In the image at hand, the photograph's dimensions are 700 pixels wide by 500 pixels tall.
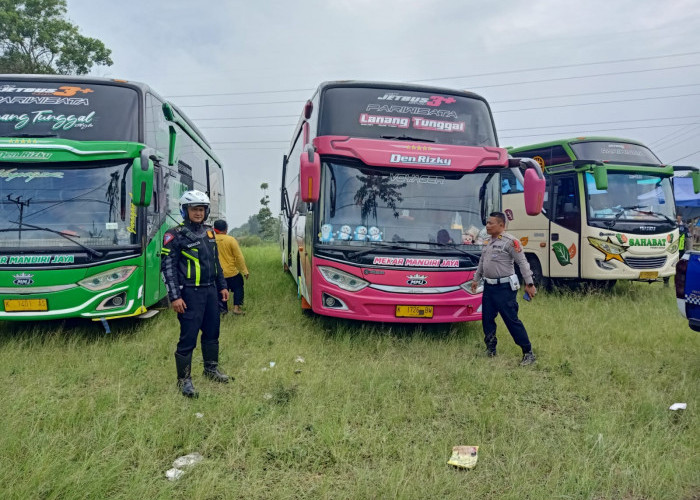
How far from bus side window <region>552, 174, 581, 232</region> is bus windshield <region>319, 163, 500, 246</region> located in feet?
13.3

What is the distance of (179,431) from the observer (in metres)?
3.68

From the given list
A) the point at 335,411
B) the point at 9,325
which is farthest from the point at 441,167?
the point at 9,325

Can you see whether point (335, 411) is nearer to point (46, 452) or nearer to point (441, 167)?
point (46, 452)

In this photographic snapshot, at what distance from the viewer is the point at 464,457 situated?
11.3 feet

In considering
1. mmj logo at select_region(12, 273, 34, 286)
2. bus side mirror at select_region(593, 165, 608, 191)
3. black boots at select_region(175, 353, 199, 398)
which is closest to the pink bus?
black boots at select_region(175, 353, 199, 398)

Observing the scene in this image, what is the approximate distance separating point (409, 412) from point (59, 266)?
171 inches

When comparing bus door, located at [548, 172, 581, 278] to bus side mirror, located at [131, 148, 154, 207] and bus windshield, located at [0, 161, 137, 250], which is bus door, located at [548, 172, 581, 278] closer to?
bus side mirror, located at [131, 148, 154, 207]

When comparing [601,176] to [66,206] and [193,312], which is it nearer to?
[193,312]

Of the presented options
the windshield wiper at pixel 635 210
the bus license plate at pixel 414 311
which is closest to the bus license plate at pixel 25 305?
the bus license plate at pixel 414 311

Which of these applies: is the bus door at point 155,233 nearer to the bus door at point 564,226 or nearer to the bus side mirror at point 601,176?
the bus side mirror at point 601,176

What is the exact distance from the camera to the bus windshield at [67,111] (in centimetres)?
596

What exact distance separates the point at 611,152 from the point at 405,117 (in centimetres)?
520

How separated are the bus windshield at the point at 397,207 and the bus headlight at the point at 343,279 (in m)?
0.35

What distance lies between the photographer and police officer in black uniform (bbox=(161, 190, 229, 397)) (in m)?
4.41
